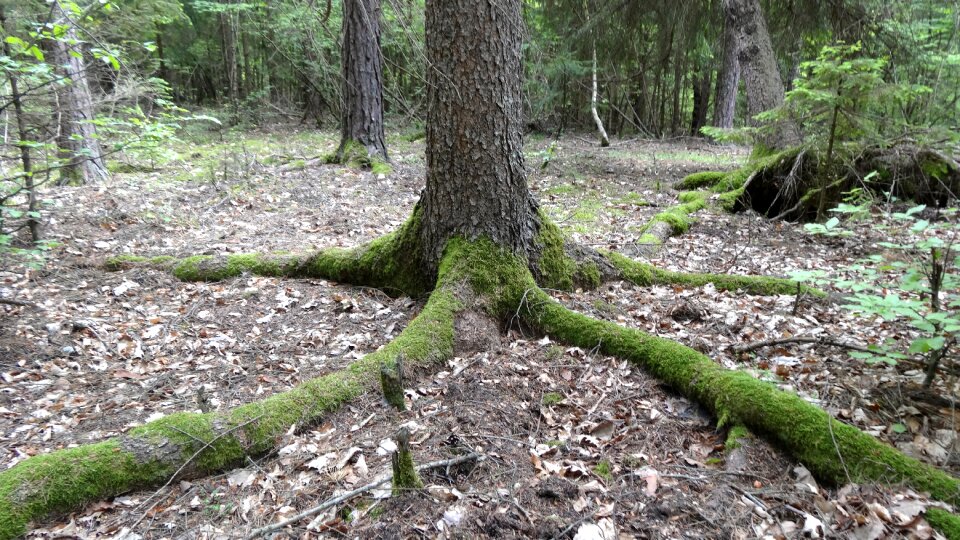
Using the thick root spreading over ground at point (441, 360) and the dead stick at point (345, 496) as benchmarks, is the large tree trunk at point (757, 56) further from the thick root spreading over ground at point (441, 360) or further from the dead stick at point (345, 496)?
the dead stick at point (345, 496)

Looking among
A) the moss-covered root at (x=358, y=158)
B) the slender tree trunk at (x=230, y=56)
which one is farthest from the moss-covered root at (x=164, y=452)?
the slender tree trunk at (x=230, y=56)

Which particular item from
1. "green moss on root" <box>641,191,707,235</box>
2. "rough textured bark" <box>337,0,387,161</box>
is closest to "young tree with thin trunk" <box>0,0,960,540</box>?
"green moss on root" <box>641,191,707,235</box>

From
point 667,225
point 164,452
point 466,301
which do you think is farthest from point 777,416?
point 667,225

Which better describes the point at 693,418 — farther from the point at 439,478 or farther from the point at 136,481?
the point at 136,481

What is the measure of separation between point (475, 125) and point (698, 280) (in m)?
2.71

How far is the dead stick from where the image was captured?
7.73ft

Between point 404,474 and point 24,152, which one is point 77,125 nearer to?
point 24,152

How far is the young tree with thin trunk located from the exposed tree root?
3.13 m

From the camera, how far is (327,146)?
14547 mm

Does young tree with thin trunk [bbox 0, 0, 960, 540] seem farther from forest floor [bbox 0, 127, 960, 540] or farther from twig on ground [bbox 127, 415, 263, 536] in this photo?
forest floor [bbox 0, 127, 960, 540]

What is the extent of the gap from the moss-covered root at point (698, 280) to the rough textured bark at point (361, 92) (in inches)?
259

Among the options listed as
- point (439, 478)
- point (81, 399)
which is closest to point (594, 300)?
point (439, 478)

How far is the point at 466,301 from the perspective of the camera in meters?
4.12

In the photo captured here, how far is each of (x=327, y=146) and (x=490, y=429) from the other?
1319cm
